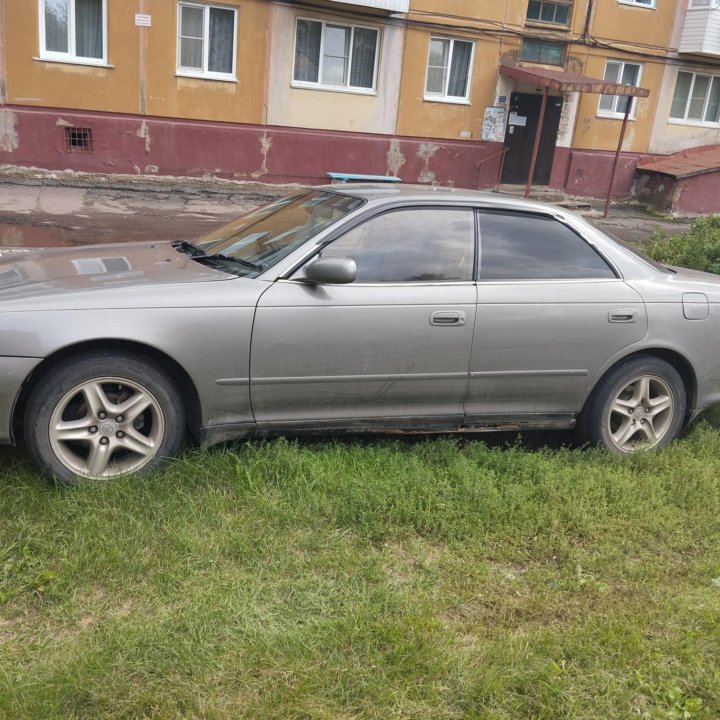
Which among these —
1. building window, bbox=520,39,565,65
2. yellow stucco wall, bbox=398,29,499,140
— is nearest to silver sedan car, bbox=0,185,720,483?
yellow stucco wall, bbox=398,29,499,140

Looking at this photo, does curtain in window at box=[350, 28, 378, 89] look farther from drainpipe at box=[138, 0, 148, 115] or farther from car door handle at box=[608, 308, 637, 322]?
car door handle at box=[608, 308, 637, 322]

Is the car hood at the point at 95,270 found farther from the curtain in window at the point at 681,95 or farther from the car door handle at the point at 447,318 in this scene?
the curtain in window at the point at 681,95

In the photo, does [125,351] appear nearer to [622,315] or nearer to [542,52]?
[622,315]

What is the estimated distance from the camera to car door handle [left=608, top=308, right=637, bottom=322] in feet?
14.1

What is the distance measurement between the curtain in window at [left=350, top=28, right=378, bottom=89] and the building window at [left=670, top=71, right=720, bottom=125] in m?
9.36

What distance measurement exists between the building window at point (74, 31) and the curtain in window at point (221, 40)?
2.21 meters

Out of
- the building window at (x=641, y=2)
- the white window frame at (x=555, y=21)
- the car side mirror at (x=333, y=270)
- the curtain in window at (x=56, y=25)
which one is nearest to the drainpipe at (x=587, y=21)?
the white window frame at (x=555, y=21)

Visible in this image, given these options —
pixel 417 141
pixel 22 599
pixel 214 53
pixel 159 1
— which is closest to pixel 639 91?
pixel 417 141

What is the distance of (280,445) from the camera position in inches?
154

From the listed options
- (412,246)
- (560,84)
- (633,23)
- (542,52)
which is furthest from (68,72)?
(633,23)

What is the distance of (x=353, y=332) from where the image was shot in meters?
3.86

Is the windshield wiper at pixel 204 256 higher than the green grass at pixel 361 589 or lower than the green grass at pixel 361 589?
higher

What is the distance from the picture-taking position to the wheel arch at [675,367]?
4414 millimetres

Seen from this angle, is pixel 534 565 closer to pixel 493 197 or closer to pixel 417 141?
pixel 493 197
